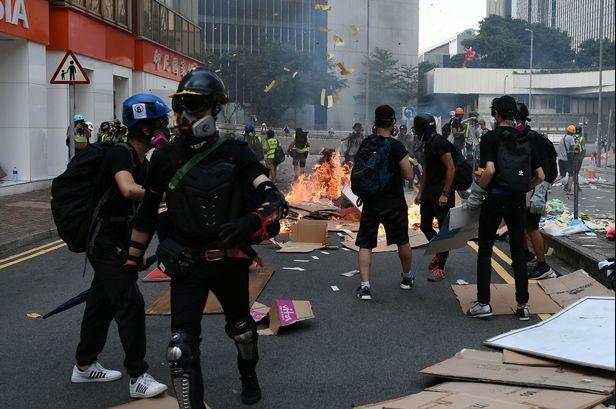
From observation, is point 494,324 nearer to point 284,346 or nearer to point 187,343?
point 284,346

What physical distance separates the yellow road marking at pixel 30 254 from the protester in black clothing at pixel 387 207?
461 cm

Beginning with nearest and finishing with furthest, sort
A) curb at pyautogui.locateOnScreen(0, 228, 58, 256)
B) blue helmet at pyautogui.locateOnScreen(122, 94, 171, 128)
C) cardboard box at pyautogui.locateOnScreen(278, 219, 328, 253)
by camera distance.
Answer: blue helmet at pyautogui.locateOnScreen(122, 94, 171, 128) → curb at pyautogui.locateOnScreen(0, 228, 58, 256) → cardboard box at pyautogui.locateOnScreen(278, 219, 328, 253)

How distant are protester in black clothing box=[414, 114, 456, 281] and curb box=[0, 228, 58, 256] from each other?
222 inches

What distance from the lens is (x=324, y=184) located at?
16172mm

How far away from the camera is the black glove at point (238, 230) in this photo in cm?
362

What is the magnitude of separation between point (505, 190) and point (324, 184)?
33.3 feet

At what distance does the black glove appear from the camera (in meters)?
3.62

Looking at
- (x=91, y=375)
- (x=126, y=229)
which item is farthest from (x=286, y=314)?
(x=126, y=229)

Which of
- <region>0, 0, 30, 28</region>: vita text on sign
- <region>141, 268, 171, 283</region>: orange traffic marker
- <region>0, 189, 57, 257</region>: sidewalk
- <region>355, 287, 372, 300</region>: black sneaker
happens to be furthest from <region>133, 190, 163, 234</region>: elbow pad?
<region>0, 0, 30, 28</region>: vita text on sign

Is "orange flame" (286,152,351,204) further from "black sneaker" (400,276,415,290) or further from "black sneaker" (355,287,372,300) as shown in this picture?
"black sneaker" (355,287,372,300)

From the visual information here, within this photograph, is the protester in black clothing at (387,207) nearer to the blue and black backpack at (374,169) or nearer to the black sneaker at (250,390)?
the blue and black backpack at (374,169)

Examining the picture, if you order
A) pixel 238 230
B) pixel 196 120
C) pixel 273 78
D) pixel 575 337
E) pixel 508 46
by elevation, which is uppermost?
pixel 508 46

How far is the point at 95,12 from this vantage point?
21266 millimetres

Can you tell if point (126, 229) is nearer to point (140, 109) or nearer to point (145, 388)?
point (140, 109)
